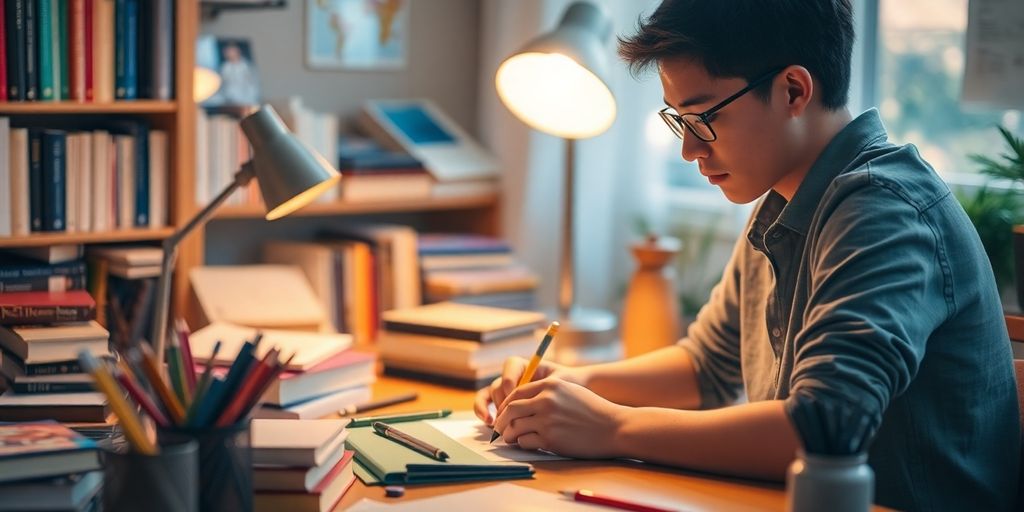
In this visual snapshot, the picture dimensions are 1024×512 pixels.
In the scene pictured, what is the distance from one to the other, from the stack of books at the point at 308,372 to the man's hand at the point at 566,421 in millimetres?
374

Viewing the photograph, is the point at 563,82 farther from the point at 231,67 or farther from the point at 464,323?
the point at 231,67

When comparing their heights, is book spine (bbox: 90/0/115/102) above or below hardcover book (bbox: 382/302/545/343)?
above

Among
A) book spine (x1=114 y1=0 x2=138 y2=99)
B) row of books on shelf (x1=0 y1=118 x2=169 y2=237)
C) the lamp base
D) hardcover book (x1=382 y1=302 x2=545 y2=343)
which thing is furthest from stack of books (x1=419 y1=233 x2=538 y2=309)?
book spine (x1=114 y1=0 x2=138 y2=99)

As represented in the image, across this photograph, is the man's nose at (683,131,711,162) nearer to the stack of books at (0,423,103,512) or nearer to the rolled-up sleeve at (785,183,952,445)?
the rolled-up sleeve at (785,183,952,445)

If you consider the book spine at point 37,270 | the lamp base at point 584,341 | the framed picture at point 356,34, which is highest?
the framed picture at point 356,34

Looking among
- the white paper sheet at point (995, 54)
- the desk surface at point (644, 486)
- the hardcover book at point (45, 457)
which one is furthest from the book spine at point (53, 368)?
the white paper sheet at point (995, 54)

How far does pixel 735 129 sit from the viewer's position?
1.43 metres

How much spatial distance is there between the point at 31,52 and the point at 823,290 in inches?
51.8

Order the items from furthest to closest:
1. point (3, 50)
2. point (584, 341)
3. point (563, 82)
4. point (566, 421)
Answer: point (584, 341), point (563, 82), point (3, 50), point (566, 421)

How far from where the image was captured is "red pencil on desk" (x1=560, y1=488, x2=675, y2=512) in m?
1.17

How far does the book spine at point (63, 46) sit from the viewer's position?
190 centimetres

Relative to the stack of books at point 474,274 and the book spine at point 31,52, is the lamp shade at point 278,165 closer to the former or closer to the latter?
the book spine at point 31,52

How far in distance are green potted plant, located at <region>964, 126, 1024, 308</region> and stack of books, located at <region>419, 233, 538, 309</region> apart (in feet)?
2.92

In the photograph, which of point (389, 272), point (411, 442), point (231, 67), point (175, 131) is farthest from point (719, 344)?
point (231, 67)
